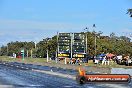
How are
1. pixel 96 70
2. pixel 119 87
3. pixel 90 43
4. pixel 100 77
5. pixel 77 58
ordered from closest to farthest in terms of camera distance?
pixel 100 77, pixel 119 87, pixel 96 70, pixel 77 58, pixel 90 43

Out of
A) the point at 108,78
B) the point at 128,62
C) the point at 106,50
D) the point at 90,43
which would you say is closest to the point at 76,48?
the point at 128,62

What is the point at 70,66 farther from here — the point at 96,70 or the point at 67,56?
the point at 67,56

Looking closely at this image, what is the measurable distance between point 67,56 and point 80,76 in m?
69.0

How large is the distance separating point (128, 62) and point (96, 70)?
1830 cm

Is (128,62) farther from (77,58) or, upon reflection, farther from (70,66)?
(77,58)

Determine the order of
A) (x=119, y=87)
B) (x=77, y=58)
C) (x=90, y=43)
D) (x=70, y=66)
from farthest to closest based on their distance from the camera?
Answer: 1. (x=90, y=43)
2. (x=77, y=58)
3. (x=70, y=66)
4. (x=119, y=87)

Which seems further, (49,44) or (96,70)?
(49,44)

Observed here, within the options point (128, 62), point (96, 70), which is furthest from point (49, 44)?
point (96, 70)

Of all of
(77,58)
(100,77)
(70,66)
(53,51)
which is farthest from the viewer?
(53,51)

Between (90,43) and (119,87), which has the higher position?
(90,43)

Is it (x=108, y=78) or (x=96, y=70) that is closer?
(x=108, y=78)

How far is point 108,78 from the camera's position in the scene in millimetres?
15062

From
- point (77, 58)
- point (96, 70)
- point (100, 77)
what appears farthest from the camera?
point (77, 58)

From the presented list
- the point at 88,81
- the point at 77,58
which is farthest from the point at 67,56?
the point at 88,81
